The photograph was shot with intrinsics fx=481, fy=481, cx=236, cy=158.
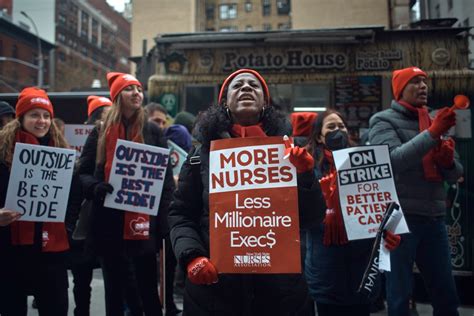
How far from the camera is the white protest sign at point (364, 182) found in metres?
3.22

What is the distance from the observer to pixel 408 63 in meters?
7.69

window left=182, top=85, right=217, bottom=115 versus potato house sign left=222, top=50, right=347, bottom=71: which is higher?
potato house sign left=222, top=50, right=347, bottom=71

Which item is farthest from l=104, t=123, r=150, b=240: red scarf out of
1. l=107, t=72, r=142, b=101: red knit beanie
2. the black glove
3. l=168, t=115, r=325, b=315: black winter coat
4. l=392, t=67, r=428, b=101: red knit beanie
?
l=392, t=67, r=428, b=101: red knit beanie

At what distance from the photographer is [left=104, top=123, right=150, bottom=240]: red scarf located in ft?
11.5

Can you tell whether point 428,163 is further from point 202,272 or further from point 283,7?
point 283,7

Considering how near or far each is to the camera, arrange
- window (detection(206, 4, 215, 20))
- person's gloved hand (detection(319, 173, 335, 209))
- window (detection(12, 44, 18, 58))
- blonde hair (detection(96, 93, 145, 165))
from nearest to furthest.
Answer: person's gloved hand (detection(319, 173, 335, 209)) → blonde hair (detection(96, 93, 145, 165)) → window (detection(12, 44, 18, 58)) → window (detection(206, 4, 215, 20))

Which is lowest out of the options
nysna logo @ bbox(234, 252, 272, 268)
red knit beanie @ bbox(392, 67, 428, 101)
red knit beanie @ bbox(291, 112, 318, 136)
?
nysna logo @ bbox(234, 252, 272, 268)

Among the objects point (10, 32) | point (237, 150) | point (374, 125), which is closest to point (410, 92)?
point (374, 125)

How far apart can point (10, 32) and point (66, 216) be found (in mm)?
44392

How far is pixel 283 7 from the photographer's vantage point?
215ft

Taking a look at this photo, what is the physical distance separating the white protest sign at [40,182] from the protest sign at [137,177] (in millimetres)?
327

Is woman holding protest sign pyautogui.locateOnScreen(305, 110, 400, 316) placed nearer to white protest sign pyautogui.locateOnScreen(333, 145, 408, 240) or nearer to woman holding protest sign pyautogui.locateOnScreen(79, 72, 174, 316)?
white protest sign pyautogui.locateOnScreen(333, 145, 408, 240)

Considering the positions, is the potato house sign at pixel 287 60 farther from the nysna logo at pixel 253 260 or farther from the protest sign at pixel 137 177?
the nysna logo at pixel 253 260

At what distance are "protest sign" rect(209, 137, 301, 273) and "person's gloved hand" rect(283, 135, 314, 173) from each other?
0.16 feet
